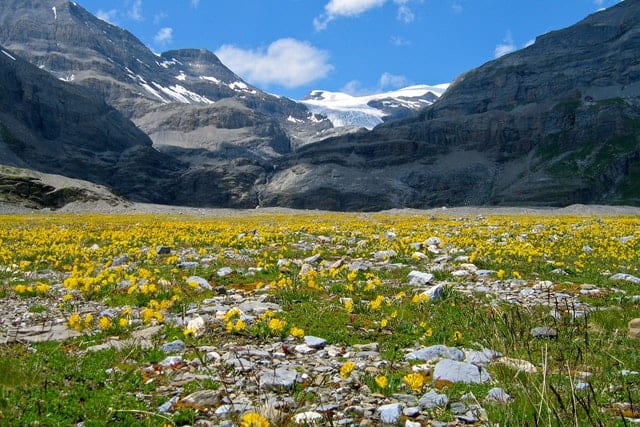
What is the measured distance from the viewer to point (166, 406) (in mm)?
4887

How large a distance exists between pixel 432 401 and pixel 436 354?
1619 millimetres

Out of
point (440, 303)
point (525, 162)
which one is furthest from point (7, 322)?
point (525, 162)

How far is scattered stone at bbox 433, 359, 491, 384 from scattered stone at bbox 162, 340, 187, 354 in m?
3.47

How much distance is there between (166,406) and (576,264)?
12466 millimetres

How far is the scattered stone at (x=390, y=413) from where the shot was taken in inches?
181

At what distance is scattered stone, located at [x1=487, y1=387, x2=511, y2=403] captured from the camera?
483 cm

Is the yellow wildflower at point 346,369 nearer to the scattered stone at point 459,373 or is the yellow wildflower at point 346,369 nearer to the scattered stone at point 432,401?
the scattered stone at point 432,401

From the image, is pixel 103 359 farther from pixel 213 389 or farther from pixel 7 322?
pixel 7 322

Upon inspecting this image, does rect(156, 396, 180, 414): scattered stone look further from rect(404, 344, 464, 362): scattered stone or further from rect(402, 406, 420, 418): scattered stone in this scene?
rect(404, 344, 464, 362): scattered stone

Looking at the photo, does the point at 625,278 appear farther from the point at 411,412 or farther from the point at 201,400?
the point at 201,400

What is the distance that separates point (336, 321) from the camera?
8.34m

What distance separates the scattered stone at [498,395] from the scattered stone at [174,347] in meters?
4.08

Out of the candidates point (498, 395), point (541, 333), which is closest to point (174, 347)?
point (498, 395)

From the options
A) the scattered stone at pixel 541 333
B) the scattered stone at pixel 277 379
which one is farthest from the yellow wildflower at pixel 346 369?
the scattered stone at pixel 541 333
